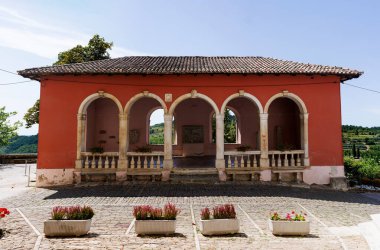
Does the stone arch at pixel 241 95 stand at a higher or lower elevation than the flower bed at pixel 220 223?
higher

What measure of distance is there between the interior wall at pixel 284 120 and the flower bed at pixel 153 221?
1059 cm

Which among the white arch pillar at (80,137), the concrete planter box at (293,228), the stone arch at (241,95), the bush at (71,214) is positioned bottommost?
the concrete planter box at (293,228)

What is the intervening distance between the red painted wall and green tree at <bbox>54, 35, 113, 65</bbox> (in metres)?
10.2

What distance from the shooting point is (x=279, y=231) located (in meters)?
6.04

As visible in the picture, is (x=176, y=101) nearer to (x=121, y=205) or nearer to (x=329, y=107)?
(x=121, y=205)

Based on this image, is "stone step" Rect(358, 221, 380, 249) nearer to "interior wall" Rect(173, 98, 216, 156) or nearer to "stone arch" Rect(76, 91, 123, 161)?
"stone arch" Rect(76, 91, 123, 161)

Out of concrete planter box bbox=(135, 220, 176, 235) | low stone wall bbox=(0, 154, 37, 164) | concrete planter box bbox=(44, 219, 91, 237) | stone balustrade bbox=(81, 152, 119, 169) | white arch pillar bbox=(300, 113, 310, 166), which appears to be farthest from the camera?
low stone wall bbox=(0, 154, 37, 164)

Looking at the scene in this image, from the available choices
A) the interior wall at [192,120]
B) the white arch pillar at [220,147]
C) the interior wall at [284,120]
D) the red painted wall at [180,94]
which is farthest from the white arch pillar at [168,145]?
the interior wall at [284,120]

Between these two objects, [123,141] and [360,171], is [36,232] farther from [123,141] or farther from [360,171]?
[360,171]

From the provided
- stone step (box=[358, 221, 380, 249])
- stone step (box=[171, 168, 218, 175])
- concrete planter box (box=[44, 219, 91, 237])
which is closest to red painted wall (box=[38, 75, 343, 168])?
stone step (box=[171, 168, 218, 175])

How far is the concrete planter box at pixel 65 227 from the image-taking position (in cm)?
579

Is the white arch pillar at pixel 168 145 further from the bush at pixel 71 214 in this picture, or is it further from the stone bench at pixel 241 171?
the bush at pixel 71 214

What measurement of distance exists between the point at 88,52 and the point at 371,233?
22.6 meters

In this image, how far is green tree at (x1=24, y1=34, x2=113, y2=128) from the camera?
20.8 metres
